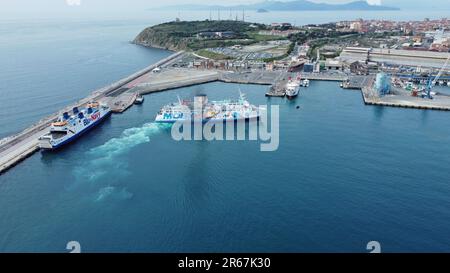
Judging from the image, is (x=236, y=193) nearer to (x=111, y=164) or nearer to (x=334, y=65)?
(x=111, y=164)

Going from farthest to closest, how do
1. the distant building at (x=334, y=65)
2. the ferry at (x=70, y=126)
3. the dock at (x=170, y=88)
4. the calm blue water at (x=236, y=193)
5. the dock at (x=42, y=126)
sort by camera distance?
the distant building at (x=334, y=65) < the dock at (x=170, y=88) < the ferry at (x=70, y=126) < the dock at (x=42, y=126) < the calm blue water at (x=236, y=193)

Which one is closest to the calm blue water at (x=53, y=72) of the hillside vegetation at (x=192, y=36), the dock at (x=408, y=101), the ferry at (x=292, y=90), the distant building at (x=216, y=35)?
the hillside vegetation at (x=192, y=36)

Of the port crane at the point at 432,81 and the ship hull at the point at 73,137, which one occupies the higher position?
the port crane at the point at 432,81

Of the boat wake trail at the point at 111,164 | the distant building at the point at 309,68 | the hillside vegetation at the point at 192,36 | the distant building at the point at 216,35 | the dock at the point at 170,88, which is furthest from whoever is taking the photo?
the distant building at the point at 216,35

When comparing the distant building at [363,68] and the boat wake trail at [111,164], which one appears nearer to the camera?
the boat wake trail at [111,164]

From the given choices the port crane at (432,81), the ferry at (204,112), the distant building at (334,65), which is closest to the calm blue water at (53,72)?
the ferry at (204,112)

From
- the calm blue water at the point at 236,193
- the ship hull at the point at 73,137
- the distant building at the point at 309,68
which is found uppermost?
the distant building at the point at 309,68

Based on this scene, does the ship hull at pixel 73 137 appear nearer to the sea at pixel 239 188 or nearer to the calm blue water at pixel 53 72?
the sea at pixel 239 188
